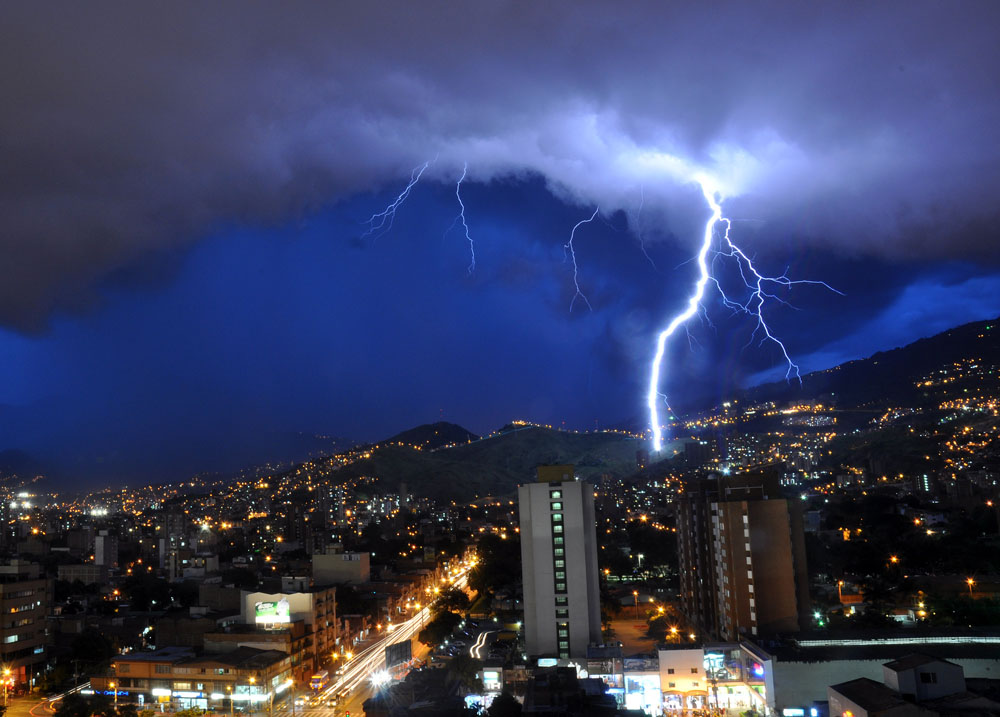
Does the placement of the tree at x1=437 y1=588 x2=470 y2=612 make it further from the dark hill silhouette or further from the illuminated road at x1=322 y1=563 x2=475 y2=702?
the dark hill silhouette

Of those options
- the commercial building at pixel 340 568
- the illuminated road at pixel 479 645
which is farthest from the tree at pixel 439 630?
the commercial building at pixel 340 568

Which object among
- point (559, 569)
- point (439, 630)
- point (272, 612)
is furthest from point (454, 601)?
point (559, 569)

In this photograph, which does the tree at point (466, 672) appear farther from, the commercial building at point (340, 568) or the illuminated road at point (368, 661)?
the commercial building at point (340, 568)

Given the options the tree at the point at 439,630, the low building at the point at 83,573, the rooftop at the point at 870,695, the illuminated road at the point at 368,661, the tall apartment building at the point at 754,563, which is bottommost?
the illuminated road at the point at 368,661

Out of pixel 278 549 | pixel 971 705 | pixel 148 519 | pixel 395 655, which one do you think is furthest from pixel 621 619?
pixel 148 519

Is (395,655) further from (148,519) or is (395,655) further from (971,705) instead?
(148,519)

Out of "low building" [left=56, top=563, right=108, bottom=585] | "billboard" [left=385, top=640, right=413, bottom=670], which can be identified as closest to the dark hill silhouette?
"low building" [left=56, top=563, right=108, bottom=585]

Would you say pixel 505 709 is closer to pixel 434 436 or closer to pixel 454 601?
pixel 454 601
